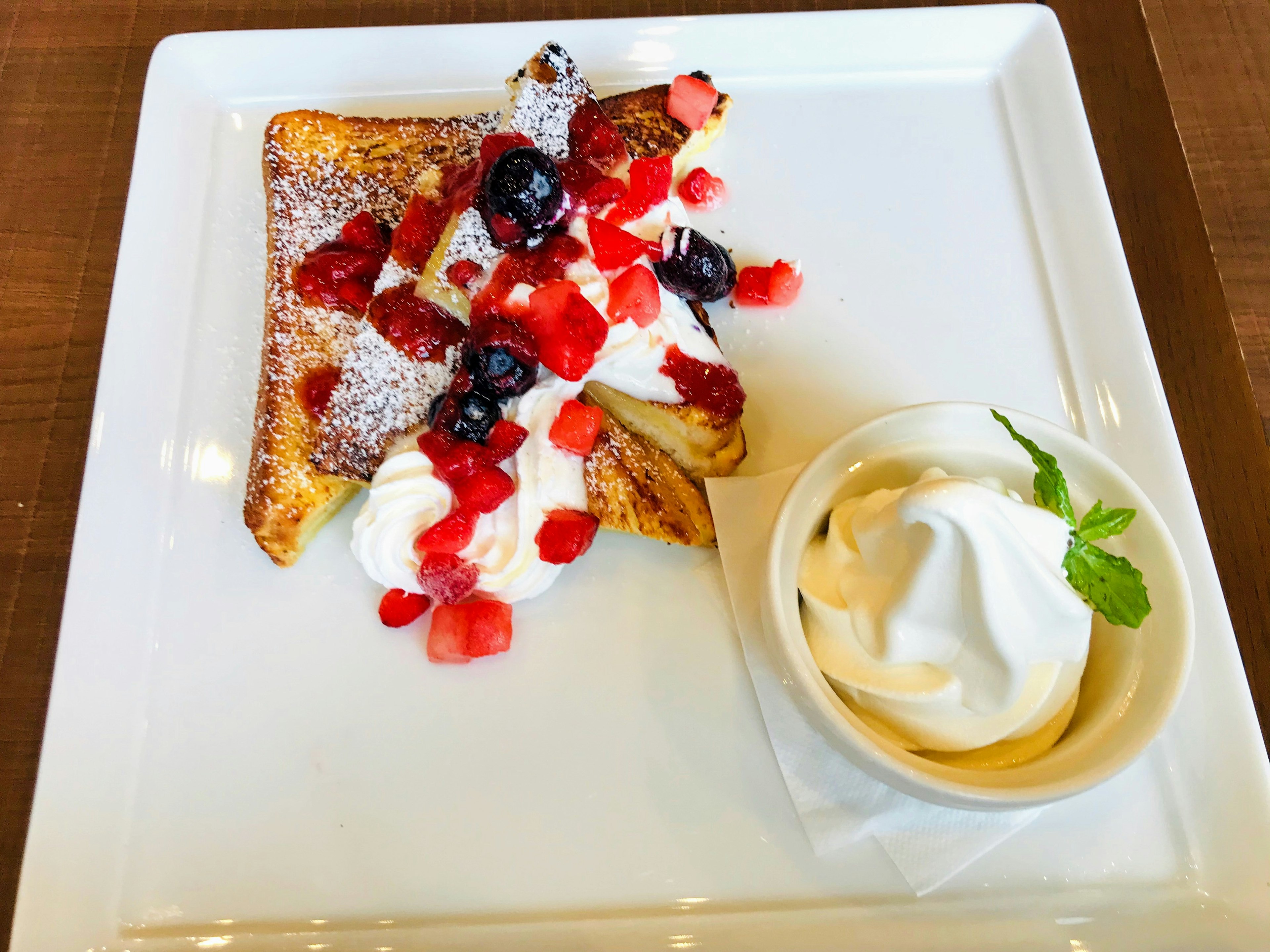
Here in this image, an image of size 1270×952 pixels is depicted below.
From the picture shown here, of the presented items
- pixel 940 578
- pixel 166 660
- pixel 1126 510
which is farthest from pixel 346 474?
pixel 1126 510

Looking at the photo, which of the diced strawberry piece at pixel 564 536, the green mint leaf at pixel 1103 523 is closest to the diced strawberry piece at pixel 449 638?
the diced strawberry piece at pixel 564 536

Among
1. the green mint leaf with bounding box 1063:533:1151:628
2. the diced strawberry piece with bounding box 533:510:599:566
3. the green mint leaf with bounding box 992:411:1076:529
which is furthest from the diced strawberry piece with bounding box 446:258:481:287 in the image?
the green mint leaf with bounding box 1063:533:1151:628

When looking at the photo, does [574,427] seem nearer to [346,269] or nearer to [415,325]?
[415,325]

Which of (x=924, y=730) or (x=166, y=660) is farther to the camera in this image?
(x=166, y=660)

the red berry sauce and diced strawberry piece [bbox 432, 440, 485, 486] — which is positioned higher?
the red berry sauce

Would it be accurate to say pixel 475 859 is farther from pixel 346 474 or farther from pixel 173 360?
pixel 173 360

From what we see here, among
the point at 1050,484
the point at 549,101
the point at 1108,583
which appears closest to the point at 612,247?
the point at 549,101

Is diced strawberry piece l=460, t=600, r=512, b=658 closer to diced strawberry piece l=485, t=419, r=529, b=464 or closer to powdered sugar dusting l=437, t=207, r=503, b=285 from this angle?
diced strawberry piece l=485, t=419, r=529, b=464
